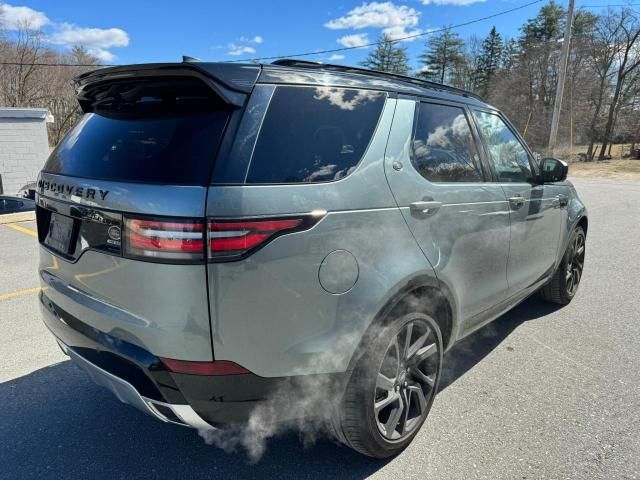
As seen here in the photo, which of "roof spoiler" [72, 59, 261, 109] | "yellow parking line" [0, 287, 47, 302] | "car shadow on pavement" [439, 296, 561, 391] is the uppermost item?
"roof spoiler" [72, 59, 261, 109]

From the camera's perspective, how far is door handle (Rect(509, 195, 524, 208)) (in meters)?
3.21

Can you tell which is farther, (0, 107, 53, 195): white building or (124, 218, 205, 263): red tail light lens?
(0, 107, 53, 195): white building

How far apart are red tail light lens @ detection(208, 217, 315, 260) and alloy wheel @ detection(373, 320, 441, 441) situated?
90 centimetres

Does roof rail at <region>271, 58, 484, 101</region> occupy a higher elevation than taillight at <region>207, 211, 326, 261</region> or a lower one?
higher

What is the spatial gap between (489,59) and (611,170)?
40.5 m

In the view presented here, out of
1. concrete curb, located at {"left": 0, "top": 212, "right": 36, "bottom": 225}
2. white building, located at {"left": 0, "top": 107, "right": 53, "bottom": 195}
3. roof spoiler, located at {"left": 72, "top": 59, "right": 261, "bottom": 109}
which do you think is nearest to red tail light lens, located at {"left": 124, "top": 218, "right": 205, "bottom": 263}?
roof spoiler, located at {"left": 72, "top": 59, "right": 261, "bottom": 109}

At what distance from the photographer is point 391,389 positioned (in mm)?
2369

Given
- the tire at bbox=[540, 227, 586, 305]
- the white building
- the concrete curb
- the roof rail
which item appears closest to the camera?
the roof rail

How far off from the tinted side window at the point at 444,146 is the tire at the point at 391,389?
0.83 meters

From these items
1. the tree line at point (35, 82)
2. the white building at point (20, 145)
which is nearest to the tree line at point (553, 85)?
the tree line at point (35, 82)

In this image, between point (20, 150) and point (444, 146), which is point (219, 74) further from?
point (20, 150)

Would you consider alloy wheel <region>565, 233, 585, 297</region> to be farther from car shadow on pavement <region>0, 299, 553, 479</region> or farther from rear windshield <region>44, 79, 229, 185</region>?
rear windshield <region>44, 79, 229, 185</region>

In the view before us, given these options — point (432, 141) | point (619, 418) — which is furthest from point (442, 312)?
point (619, 418)

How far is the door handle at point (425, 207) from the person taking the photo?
92.7 inches
